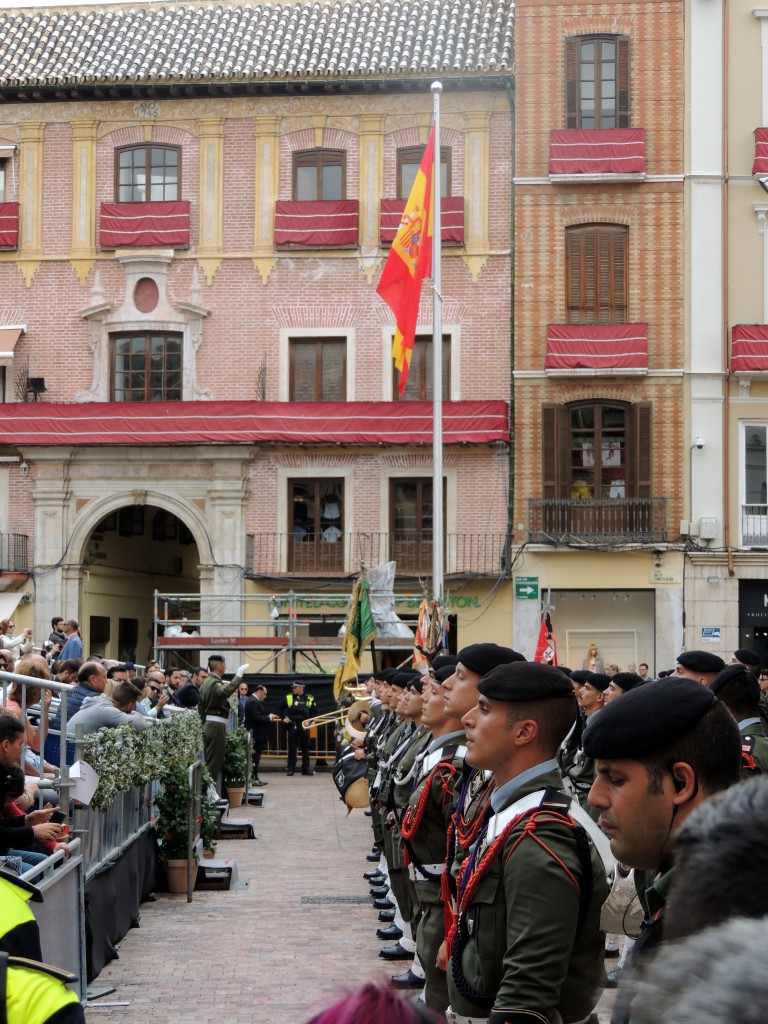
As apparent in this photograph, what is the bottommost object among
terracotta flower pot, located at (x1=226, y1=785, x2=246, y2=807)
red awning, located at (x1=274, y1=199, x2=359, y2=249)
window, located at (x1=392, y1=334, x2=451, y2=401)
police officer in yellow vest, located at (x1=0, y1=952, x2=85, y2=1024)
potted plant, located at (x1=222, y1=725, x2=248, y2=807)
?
terracotta flower pot, located at (x1=226, y1=785, x2=246, y2=807)

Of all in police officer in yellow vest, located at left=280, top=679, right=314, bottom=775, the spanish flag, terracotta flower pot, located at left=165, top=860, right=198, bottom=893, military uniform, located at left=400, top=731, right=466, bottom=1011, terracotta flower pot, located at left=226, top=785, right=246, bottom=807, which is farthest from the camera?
police officer in yellow vest, located at left=280, top=679, right=314, bottom=775

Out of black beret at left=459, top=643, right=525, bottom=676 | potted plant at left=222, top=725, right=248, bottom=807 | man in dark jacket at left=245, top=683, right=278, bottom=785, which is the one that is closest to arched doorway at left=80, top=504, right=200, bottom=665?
man in dark jacket at left=245, top=683, right=278, bottom=785

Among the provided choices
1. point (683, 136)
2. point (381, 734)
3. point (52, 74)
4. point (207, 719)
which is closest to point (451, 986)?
point (381, 734)

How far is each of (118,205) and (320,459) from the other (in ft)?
24.0

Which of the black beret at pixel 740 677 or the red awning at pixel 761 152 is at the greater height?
the red awning at pixel 761 152

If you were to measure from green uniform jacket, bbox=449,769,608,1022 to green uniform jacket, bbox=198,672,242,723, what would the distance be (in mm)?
15771

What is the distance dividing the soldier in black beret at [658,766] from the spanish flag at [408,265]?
71.7 ft

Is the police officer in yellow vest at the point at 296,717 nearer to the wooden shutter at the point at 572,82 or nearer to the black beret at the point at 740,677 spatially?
the wooden shutter at the point at 572,82

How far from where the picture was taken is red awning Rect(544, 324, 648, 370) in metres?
32.7

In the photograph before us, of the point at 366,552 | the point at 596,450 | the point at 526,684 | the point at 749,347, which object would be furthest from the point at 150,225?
the point at 526,684

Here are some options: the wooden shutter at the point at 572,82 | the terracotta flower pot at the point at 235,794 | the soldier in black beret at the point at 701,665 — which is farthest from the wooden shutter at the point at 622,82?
the soldier in black beret at the point at 701,665

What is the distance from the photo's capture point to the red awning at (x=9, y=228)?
34.9 meters

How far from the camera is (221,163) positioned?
34.7 m

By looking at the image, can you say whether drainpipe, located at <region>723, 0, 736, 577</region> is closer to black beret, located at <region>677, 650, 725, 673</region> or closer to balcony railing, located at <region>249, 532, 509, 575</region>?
balcony railing, located at <region>249, 532, 509, 575</region>
